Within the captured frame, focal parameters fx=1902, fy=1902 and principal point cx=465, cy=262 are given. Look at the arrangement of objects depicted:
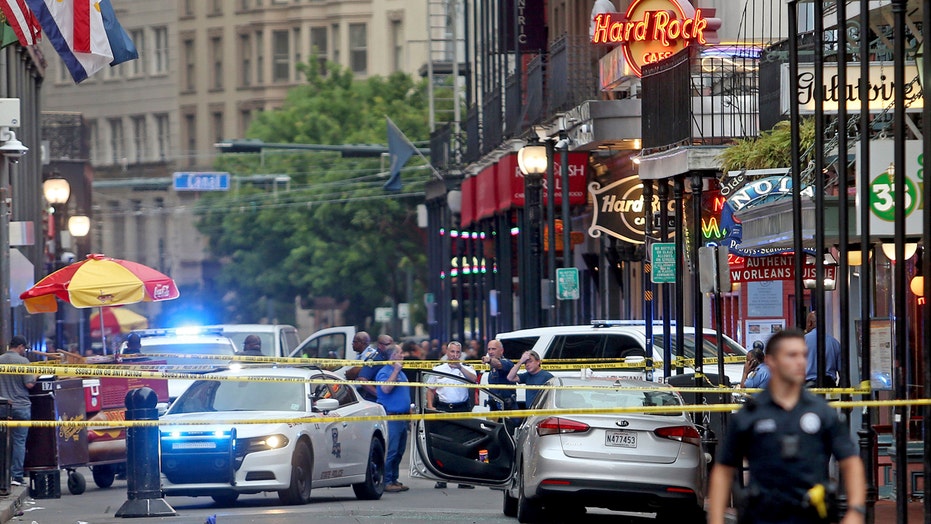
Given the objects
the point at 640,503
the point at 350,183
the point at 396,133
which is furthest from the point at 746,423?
the point at 350,183

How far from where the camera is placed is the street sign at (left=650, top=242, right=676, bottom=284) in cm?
2170

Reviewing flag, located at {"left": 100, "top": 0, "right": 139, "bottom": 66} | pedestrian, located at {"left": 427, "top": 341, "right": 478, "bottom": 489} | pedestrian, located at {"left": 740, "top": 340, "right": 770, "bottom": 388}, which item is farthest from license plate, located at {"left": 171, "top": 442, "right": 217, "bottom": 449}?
pedestrian, located at {"left": 740, "top": 340, "right": 770, "bottom": 388}

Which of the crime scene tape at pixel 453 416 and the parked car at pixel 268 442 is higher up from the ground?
the crime scene tape at pixel 453 416

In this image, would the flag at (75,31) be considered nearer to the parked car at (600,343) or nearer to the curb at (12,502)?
the curb at (12,502)

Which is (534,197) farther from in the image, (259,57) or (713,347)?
(259,57)

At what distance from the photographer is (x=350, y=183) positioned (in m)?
68.8

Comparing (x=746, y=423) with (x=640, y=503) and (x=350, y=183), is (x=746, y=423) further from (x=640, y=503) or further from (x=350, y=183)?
(x=350, y=183)

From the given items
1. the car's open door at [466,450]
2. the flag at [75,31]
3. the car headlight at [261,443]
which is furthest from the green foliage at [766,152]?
the flag at [75,31]

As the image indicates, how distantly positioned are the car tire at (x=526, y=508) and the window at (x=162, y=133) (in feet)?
271

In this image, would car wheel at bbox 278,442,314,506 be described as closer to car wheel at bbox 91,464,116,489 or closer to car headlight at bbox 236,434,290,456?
car headlight at bbox 236,434,290,456

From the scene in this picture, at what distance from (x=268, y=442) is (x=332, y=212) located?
49.7 meters

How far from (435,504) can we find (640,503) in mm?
3806

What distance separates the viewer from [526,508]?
17.0 m

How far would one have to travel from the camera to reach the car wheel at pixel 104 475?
22.6 metres
